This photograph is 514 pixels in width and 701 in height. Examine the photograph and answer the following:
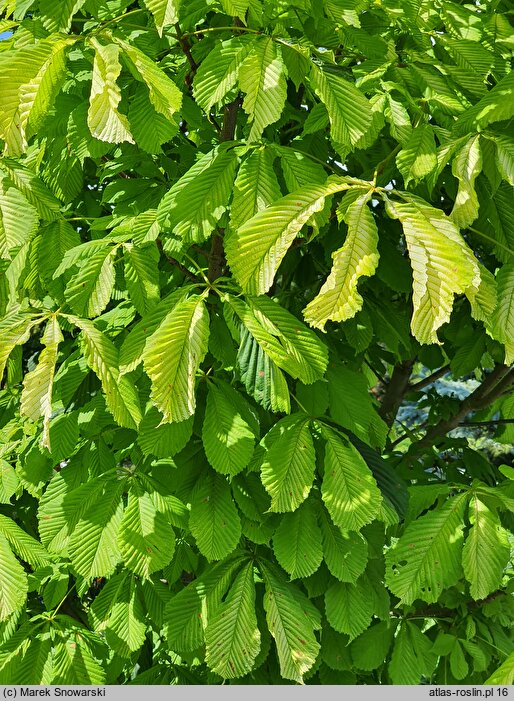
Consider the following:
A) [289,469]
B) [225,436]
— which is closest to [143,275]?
[225,436]

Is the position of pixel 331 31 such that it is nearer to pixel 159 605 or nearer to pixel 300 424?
pixel 300 424

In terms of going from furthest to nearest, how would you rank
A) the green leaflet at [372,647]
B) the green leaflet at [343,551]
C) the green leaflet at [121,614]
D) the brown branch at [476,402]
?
the brown branch at [476,402], the green leaflet at [372,647], the green leaflet at [121,614], the green leaflet at [343,551]

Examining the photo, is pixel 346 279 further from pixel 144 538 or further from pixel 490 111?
pixel 144 538

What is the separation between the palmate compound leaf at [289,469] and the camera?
3.87 feet

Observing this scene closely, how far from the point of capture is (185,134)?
1839 millimetres

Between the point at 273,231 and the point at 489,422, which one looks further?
the point at 489,422

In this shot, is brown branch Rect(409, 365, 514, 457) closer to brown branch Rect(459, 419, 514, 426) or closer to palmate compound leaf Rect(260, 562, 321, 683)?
brown branch Rect(459, 419, 514, 426)

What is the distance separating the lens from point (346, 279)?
924 millimetres

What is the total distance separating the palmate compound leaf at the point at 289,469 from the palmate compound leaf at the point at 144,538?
0.67ft

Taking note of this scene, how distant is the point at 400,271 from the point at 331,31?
0.50 metres

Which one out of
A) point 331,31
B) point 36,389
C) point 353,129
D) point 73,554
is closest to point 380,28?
point 331,31

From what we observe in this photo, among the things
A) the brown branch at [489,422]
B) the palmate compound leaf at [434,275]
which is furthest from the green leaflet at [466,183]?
the brown branch at [489,422]

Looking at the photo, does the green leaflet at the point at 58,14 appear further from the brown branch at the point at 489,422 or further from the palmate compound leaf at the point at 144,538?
the brown branch at the point at 489,422

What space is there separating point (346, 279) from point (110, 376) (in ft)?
Answer: 1.40
